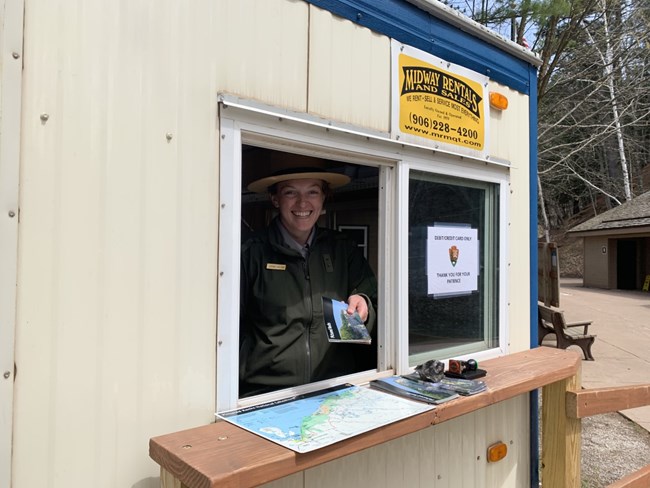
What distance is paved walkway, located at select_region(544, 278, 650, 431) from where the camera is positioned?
252 inches

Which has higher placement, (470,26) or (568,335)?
(470,26)

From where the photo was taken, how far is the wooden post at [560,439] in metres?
2.59

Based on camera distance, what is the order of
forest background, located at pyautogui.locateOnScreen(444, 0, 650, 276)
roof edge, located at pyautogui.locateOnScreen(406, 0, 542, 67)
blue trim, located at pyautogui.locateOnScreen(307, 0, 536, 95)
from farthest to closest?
1. forest background, located at pyautogui.locateOnScreen(444, 0, 650, 276)
2. roof edge, located at pyautogui.locateOnScreen(406, 0, 542, 67)
3. blue trim, located at pyautogui.locateOnScreen(307, 0, 536, 95)

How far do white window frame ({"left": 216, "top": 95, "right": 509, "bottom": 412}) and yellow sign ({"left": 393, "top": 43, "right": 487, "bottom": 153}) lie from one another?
4.0 inches

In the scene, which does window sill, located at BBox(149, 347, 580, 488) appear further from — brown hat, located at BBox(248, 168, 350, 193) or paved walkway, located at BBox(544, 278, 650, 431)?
paved walkway, located at BBox(544, 278, 650, 431)

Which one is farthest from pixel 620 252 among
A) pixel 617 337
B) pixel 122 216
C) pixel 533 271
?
pixel 122 216

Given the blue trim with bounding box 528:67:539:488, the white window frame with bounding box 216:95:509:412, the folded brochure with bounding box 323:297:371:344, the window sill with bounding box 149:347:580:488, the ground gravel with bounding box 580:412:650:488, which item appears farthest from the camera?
the ground gravel with bounding box 580:412:650:488

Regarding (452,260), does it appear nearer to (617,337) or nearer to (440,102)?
(440,102)

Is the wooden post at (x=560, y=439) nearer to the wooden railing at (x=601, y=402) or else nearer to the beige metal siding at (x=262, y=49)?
the wooden railing at (x=601, y=402)

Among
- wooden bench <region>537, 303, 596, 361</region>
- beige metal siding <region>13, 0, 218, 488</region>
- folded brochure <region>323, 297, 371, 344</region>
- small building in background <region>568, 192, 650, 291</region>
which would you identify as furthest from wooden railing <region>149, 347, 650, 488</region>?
small building in background <region>568, 192, 650, 291</region>

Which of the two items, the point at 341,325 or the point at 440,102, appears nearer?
the point at 341,325

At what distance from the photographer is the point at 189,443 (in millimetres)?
1411

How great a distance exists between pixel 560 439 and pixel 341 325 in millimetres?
1543

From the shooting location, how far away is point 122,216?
144 centimetres
